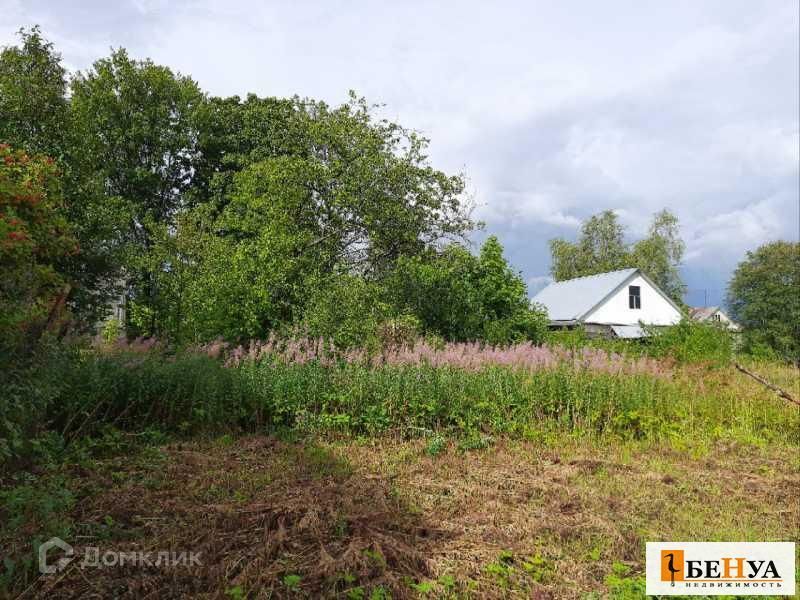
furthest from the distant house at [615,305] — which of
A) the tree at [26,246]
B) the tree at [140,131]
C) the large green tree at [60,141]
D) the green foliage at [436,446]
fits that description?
the green foliage at [436,446]

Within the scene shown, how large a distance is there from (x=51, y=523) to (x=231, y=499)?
1051 millimetres

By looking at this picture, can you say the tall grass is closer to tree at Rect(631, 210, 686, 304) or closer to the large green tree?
the large green tree

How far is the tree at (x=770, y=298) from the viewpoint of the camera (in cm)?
2252

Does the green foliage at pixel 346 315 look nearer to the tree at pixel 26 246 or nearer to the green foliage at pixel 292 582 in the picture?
the tree at pixel 26 246

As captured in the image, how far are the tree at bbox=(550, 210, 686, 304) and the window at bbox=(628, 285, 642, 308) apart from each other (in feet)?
33.8

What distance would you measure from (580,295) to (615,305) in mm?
1953

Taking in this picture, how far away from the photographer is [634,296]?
2886 centimetres

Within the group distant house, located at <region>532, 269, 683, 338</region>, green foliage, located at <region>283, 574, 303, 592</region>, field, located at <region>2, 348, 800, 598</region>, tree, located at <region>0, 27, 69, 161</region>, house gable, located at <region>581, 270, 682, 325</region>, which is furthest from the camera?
house gable, located at <region>581, 270, 682, 325</region>

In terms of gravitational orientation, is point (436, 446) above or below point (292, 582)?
above

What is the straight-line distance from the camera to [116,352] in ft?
24.2

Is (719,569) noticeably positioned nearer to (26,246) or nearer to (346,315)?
(346,315)

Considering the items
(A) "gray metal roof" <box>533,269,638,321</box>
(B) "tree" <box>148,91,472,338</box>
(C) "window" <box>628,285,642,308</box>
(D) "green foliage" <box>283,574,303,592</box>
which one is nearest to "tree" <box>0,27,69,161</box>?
(B) "tree" <box>148,91,472,338</box>

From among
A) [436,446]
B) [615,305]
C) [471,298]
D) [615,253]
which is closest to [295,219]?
[471,298]

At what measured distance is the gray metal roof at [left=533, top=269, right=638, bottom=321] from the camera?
2812 cm
